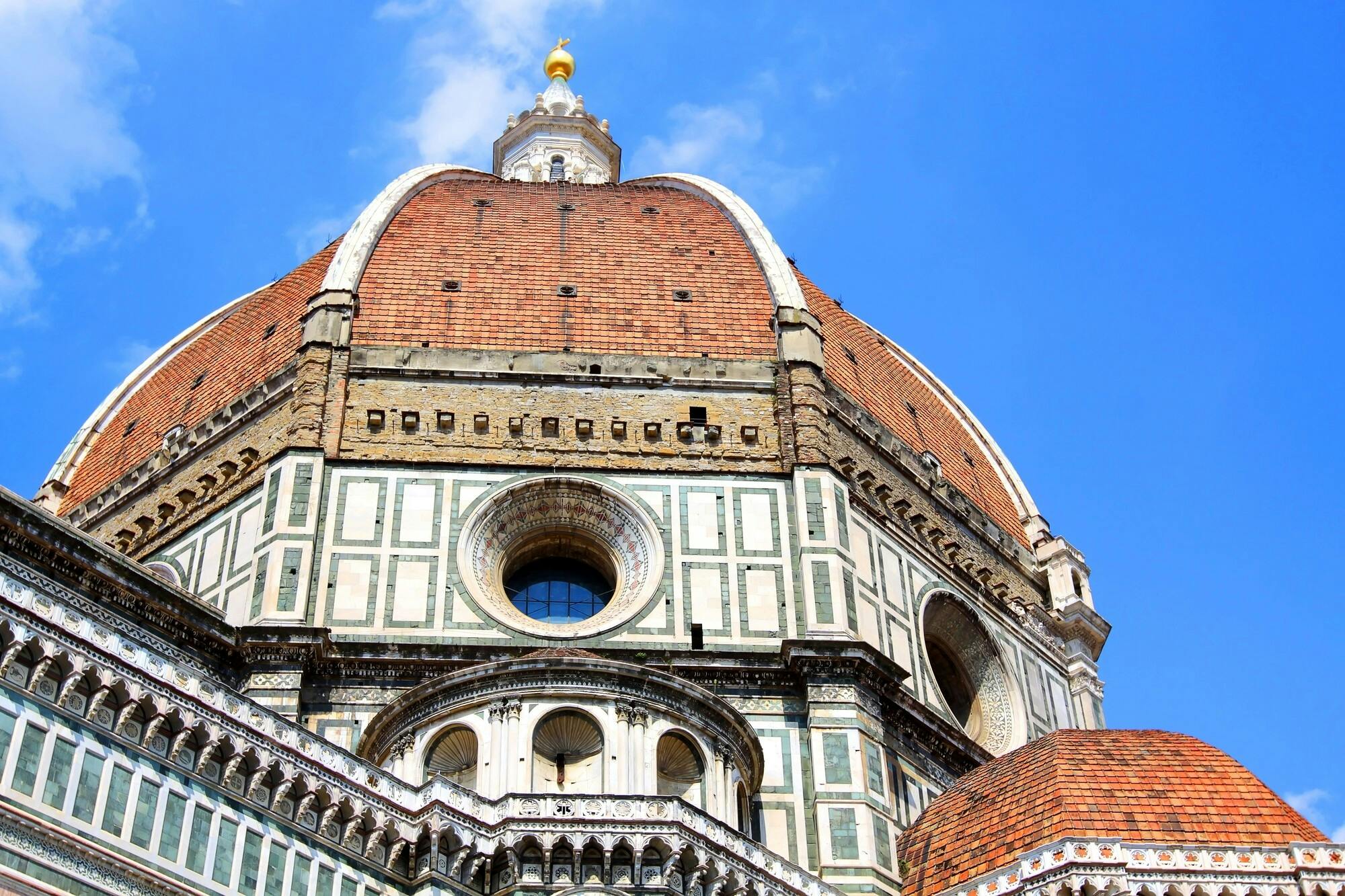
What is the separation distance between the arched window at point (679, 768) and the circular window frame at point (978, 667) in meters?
7.93

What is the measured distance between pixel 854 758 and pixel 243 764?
10.6 metres

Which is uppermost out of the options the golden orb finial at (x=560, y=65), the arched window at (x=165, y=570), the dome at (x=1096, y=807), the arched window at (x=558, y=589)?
the golden orb finial at (x=560, y=65)


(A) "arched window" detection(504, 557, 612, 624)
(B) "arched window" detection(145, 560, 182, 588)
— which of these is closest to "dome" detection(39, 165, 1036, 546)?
(B) "arched window" detection(145, 560, 182, 588)

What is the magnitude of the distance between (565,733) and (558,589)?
6.43 metres

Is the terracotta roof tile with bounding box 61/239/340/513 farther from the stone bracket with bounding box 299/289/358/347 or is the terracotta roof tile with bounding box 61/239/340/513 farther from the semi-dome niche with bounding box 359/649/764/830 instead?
the semi-dome niche with bounding box 359/649/764/830

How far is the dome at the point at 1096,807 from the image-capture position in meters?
27.0

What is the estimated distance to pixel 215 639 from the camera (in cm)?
3072

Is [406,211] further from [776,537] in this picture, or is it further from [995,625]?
[995,625]

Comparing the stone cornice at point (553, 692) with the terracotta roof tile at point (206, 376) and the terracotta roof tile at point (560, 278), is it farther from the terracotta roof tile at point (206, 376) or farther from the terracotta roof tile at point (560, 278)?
the terracotta roof tile at point (206, 376)

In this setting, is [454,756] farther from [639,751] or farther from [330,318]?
[330,318]

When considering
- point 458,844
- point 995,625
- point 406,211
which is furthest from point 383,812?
point 406,211

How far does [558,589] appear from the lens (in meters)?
34.1

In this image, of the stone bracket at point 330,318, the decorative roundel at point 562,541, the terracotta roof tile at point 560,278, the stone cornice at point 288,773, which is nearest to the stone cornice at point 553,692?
the stone cornice at point 288,773

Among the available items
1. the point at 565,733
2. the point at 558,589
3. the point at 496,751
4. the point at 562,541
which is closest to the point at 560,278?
the point at 562,541
